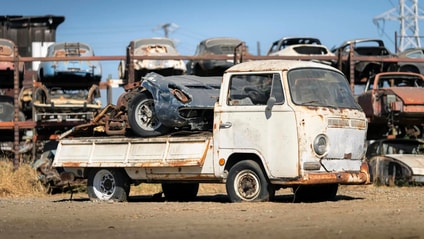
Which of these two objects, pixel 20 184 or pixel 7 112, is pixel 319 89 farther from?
pixel 7 112

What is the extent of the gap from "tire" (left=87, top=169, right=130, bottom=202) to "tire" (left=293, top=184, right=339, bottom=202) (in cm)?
300

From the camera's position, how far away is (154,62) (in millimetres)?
20547

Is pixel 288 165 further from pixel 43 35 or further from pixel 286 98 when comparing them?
pixel 43 35

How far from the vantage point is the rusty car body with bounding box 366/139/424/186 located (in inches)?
614

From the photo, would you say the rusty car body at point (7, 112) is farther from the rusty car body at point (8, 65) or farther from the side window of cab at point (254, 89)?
the side window of cab at point (254, 89)

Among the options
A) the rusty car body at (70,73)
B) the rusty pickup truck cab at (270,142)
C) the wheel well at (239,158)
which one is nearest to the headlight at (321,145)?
the rusty pickup truck cab at (270,142)

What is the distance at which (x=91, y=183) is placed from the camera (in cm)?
1274

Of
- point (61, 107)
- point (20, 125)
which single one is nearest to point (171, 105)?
point (61, 107)

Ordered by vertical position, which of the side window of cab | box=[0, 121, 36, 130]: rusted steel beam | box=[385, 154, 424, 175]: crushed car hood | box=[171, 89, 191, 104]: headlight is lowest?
box=[385, 154, 424, 175]: crushed car hood

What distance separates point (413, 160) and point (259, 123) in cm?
641

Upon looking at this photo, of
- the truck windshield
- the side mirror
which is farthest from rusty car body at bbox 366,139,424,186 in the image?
the side mirror

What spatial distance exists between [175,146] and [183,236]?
13.8ft

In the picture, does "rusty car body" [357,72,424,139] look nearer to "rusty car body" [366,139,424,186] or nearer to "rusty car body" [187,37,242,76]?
"rusty car body" [366,139,424,186]

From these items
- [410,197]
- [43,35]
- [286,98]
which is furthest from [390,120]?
[43,35]
